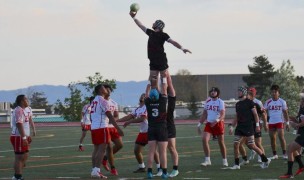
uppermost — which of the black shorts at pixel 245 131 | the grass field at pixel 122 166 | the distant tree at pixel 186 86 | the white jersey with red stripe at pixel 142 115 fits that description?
the distant tree at pixel 186 86

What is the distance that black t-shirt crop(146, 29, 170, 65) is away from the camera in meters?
17.5

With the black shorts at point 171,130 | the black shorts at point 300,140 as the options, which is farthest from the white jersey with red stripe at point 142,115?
the black shorts at point 300,140

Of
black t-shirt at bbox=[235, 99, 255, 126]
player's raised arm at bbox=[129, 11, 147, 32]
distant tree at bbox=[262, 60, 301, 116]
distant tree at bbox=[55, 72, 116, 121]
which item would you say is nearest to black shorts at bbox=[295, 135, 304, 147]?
black t-shirt at bbox=[235, 99, 255, 126]

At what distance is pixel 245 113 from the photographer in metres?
20.6

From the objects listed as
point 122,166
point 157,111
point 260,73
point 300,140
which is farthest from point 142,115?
point 260,73

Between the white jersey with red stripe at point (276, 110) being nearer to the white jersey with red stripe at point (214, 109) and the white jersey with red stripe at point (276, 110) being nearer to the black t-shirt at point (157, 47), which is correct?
the white jersey with red stripe at point (214, 109)

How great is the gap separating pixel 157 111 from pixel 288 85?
8684 centimetres

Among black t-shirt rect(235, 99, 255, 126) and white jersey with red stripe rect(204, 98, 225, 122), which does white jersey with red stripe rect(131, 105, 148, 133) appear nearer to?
black t-shirt rect(235, 99, 255, 126)

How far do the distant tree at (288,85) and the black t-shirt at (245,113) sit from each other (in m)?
77.7

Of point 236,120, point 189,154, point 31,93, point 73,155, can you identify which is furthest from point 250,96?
point 31,93

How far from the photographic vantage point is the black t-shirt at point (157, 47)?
17.5 metres

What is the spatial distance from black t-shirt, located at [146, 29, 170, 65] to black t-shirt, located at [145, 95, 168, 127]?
0.84 m

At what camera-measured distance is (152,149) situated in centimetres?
1747

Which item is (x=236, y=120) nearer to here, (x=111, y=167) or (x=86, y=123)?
(x=111, y=167)
